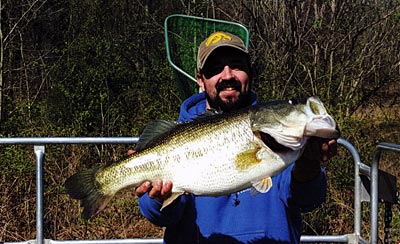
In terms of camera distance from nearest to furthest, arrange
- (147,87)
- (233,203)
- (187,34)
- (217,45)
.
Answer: (233,203)
(217,45)
(187,34)
(147,87)

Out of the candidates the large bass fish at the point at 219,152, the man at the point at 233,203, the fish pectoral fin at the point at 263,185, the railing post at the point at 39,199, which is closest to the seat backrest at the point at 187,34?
the railing post at the point at 39,199

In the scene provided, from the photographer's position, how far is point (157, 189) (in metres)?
2.56

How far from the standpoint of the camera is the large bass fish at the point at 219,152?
90.6 inches

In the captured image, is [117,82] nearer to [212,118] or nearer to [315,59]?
[315,59]

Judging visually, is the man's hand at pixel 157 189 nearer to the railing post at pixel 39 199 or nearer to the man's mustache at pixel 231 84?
the man's mustache at pixel 231 84

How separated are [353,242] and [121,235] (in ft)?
9.88

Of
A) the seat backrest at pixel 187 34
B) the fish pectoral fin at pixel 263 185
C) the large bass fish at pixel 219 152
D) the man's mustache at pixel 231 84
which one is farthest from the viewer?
the seat backrest at pixel 187 34

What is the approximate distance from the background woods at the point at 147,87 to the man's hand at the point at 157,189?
10.9 ft

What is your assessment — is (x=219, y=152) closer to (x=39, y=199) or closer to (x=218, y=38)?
(x=218, y=38)

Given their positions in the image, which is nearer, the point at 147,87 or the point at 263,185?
the point at 263,185

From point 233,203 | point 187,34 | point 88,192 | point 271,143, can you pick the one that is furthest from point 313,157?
point 187,34

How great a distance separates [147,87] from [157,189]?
6.74m

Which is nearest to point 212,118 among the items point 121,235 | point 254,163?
point 254,163

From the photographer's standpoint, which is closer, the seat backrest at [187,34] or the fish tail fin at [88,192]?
the fish tail fin at [88,192]
